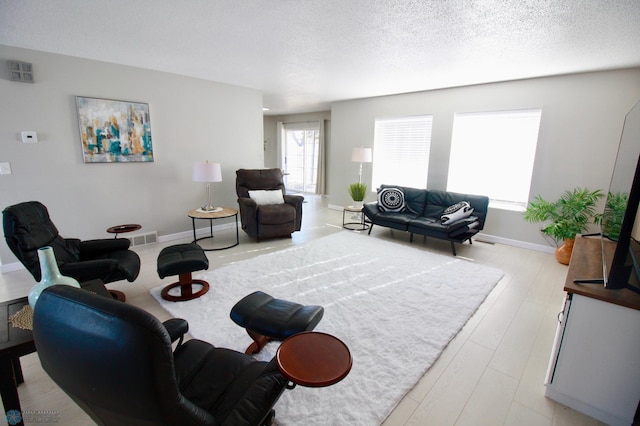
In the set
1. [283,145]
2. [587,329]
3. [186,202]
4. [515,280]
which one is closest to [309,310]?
[587,329]

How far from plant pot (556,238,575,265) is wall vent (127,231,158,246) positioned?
18.7ft

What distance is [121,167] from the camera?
156 inches

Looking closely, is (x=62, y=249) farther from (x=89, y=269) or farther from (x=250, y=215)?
(x=250, y=215)

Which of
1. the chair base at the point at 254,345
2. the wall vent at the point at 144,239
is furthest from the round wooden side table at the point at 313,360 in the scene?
the wall vent at the point at 144,239

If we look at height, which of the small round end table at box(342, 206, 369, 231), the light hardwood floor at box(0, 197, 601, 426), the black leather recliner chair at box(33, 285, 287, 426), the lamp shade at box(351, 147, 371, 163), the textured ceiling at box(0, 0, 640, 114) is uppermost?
the textured ceiling at box(0, 0, 640, 114)

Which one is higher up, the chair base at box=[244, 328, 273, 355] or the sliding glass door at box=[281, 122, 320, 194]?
the sliding glass door at box=[281, 122, 320, 194]

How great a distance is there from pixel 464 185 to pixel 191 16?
15.1 ft

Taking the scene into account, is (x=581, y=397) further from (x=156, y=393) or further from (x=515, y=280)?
(x=156, y=393)

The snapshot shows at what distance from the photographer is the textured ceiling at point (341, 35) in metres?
2.20

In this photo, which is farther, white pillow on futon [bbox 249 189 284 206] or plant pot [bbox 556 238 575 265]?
white pillow on futon [bbox 249 189 284 206]

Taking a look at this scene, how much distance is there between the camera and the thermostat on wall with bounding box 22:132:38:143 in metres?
3.23

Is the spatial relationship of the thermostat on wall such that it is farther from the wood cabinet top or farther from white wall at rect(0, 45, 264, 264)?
the wood cabinet top

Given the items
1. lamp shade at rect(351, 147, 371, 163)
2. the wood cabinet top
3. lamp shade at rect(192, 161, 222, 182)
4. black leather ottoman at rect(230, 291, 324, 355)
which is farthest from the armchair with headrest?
the wood cabinet top

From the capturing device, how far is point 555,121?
159 inches
